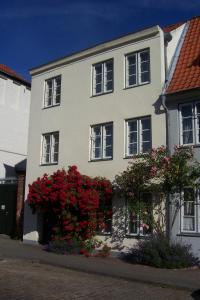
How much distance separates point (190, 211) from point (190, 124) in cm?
292

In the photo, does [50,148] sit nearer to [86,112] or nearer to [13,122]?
[86,112]

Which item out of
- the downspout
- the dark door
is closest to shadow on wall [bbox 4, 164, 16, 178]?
the dark door

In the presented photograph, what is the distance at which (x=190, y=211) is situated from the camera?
12766 millimetres

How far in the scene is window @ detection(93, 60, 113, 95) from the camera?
16.0 metres

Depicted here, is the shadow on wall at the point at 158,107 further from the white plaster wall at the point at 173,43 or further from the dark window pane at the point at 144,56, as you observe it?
the dark window pane at the point at 144,56

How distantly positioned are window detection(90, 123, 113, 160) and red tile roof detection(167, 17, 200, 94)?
3.07 metres

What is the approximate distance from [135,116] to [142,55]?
253 centimetres

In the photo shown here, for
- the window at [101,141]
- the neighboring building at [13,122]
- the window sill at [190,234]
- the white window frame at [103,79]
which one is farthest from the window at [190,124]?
the neighboring building at [13,122]

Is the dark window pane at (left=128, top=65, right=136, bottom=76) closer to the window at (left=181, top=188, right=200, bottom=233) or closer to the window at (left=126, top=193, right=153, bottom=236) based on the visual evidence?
the window at (left=126, top=193, right=153, bottom=236)

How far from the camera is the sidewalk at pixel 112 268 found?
9.78 metres

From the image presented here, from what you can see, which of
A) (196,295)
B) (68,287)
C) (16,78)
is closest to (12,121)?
(16,78)

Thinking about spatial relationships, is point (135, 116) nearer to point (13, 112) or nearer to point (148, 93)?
point (148, 93)

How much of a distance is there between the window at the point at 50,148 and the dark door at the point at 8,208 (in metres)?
2.66

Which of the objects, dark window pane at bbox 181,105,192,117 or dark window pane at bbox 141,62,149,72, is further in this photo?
dark window pane at bbox 141,62,149,72
